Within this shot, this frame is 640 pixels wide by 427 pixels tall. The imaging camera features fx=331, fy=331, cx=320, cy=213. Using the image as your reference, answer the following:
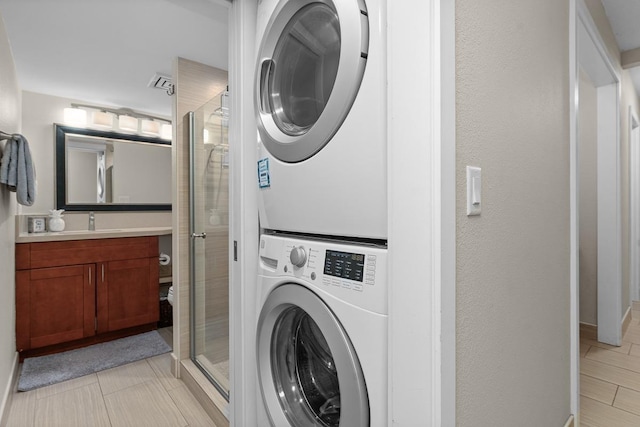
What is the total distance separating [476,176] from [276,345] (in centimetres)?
87

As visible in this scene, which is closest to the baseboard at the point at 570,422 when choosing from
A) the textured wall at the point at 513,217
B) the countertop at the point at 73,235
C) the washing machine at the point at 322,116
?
the textured wall at the point at 513,217

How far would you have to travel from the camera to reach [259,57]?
3.93ft

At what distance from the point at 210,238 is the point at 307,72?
1.37 meters

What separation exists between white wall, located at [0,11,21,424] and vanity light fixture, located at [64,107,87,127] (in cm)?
78

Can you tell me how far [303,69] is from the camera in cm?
109

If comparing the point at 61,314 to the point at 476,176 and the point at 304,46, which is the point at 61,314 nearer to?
the point at 304,46

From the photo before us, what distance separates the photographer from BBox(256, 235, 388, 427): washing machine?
0.81 m

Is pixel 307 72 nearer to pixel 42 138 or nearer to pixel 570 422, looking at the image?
pixel 570 422

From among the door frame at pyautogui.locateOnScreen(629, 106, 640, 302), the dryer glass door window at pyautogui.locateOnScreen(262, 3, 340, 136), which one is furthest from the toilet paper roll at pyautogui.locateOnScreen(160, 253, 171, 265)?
the door frame at pyautogui.locateOnScreen(629, 106, 640, 302)

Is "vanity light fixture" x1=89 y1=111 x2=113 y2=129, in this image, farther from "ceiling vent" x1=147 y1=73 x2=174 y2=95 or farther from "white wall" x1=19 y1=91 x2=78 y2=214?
"ceiling vent" x1=147 y1=73 x2=174 y2=95

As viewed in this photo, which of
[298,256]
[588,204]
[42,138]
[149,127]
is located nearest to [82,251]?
[42,138]

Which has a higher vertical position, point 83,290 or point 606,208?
point 606,208

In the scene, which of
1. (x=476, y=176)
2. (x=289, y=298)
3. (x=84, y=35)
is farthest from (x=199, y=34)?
(x=476, y=176)

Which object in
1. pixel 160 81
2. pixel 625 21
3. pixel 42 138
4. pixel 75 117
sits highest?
pixel 625 21
